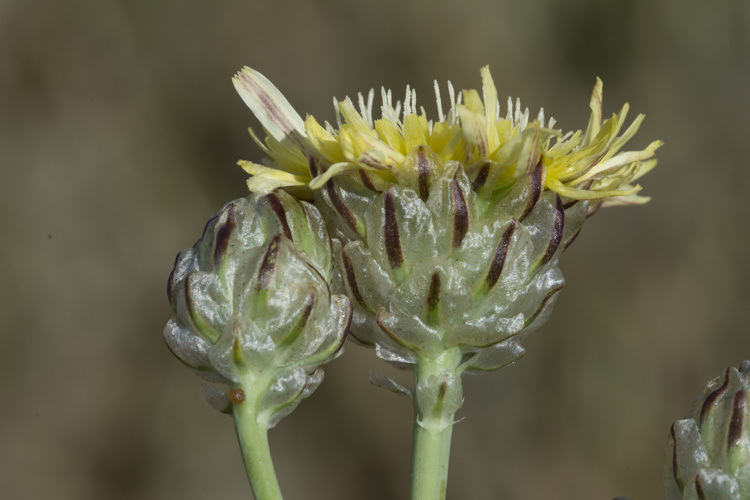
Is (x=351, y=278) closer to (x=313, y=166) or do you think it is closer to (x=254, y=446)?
(x=313, y=166)

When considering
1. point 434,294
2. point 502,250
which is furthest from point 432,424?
point 502,250

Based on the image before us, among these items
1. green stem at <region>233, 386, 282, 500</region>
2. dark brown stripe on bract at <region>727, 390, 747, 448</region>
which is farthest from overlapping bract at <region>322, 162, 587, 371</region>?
dark brown stripe on bract at <region>727, 390, 747, 448</region>

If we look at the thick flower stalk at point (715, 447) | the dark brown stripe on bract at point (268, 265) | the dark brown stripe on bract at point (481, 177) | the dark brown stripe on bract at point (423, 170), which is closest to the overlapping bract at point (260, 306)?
the dark brown stripe on bract at point (268, 265)

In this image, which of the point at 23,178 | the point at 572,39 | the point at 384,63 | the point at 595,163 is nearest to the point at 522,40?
the point at 572,39

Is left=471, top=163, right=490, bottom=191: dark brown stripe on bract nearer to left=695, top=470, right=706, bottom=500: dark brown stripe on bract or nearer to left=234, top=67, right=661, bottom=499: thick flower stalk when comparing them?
left=234, top=67, right=661, bottom=499: thick flower stalk

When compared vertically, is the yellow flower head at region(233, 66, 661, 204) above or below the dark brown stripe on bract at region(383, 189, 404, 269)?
above
